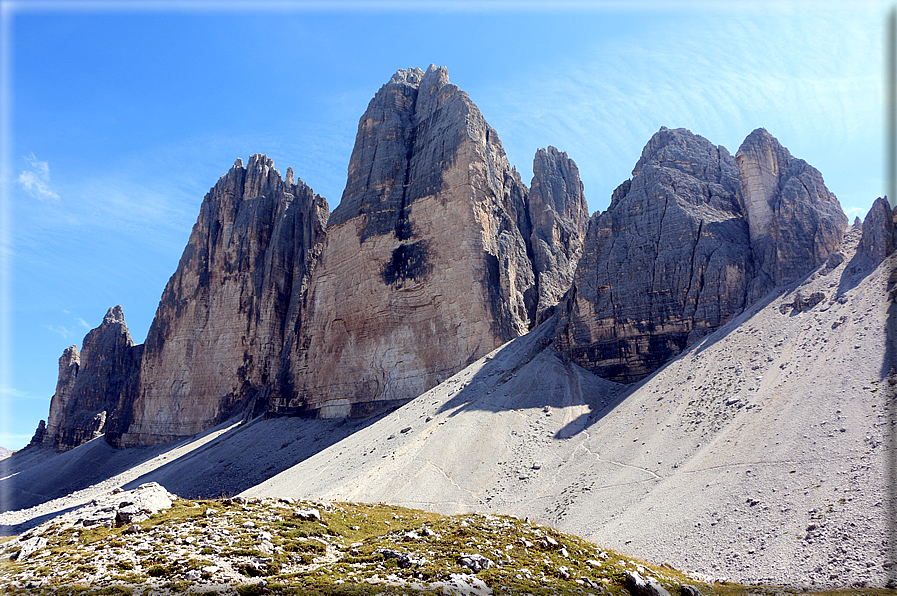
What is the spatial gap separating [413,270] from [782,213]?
97.9 ft

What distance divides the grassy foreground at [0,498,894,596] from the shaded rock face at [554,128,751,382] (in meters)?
23.4

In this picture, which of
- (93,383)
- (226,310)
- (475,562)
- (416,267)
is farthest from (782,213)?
(93,383)

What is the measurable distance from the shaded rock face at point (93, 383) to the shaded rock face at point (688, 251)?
232 ft

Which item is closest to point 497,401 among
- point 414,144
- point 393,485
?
point 393,485

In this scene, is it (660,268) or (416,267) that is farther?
(416,267)

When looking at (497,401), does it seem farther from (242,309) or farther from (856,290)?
(242,309)

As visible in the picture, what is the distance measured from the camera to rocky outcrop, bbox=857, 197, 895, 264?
101ft

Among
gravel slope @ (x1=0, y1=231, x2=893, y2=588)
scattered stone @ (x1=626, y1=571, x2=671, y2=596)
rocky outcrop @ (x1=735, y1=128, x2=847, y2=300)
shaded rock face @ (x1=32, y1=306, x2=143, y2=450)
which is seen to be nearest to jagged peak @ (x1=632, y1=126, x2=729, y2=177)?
rocky outcrop @ (x1=735, y1=128, x2=847, y2=300)

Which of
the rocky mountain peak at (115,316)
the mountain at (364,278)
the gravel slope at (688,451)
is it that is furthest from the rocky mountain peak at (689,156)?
the rocky mountain peak at (115,316)

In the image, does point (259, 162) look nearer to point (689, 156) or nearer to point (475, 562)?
point (689, 156)

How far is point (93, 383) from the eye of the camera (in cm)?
8806

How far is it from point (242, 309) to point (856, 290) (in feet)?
213

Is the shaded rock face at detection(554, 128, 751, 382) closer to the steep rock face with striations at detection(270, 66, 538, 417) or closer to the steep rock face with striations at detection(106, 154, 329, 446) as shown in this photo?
the steep rock face with striations at detection(270, 66, 538, 417)

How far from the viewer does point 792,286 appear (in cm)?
3512
